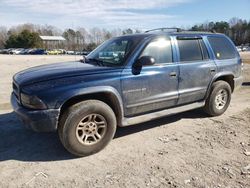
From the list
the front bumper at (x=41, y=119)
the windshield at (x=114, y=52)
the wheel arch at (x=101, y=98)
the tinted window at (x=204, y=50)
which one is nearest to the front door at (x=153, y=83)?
the wheel arch at (x=101, y=98)

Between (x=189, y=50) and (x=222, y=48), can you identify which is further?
(x=222, y=48)

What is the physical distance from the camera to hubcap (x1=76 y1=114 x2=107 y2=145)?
13.4 ft

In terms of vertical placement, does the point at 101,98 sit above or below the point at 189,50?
below

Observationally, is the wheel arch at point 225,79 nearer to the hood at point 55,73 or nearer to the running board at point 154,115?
the running board at point 154,115

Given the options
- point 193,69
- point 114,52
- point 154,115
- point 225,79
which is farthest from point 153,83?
point 225,79

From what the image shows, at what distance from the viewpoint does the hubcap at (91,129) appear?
4074 millimetres

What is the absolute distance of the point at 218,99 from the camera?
5996 millimetres

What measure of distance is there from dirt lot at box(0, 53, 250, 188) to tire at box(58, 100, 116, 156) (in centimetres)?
17

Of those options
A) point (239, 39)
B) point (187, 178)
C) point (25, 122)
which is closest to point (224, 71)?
point (187, 178)

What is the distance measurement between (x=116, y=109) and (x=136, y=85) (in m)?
0.51

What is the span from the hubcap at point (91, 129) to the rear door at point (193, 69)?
67.6 inches

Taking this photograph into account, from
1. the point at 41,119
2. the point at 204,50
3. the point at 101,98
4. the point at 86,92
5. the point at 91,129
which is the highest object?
the point at 204,50

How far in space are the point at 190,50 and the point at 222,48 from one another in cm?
108

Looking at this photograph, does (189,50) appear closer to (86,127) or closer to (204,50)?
(204,50)
